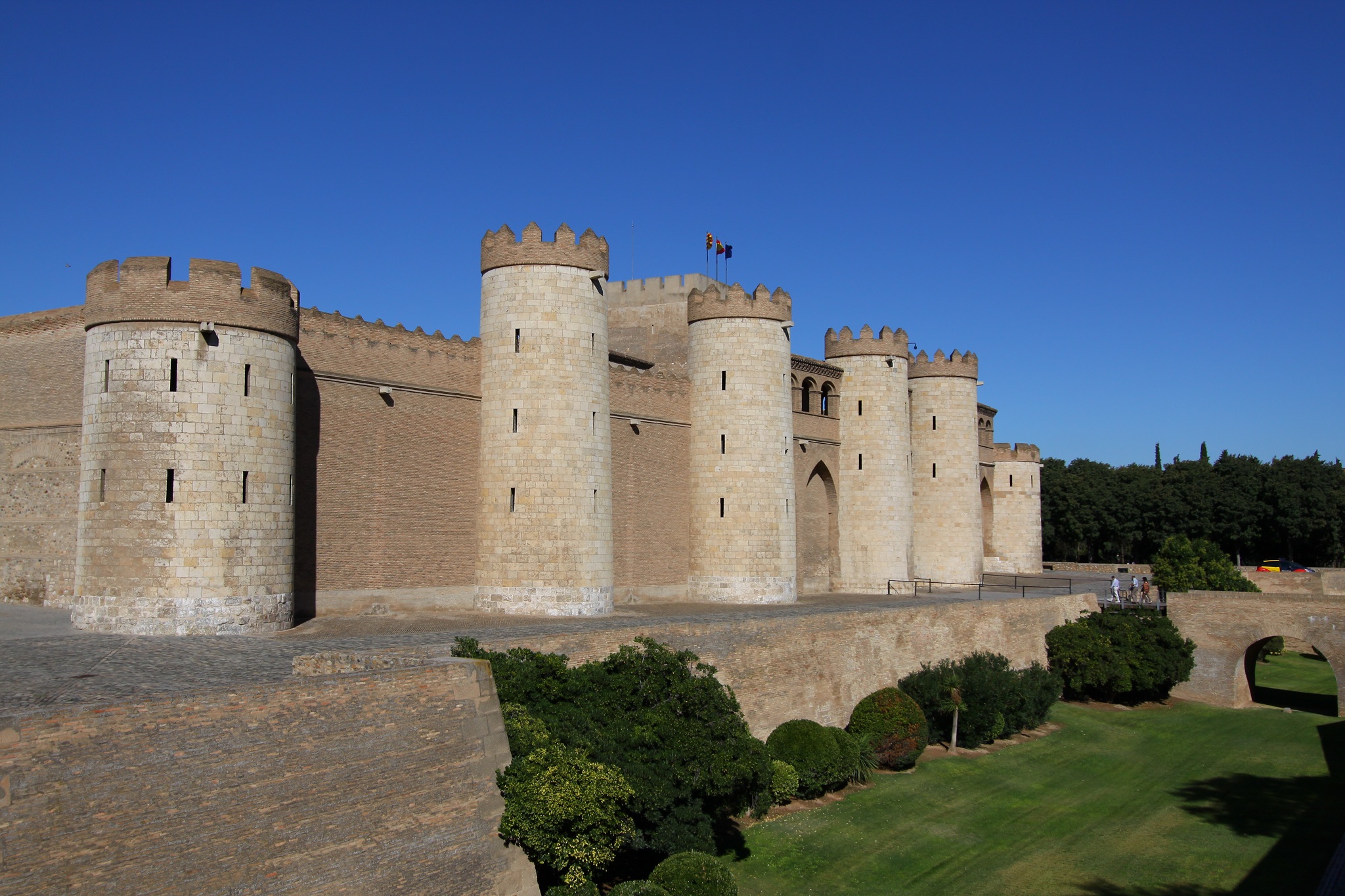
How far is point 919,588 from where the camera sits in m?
38.3

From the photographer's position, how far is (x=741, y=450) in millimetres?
31438

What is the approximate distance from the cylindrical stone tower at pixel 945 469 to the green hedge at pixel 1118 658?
6360 millimetres

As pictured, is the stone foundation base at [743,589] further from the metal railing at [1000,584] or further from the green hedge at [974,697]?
the metal railing at [1000,584]

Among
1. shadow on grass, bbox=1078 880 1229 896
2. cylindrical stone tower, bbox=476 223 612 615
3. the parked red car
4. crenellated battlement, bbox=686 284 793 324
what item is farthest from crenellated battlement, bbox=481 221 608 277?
the parked red car

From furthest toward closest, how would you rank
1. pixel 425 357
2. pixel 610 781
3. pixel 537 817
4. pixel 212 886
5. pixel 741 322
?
pixel 741 322
pixel 425 357
pixel 610 781
pixel 537 817
pixel 212 886

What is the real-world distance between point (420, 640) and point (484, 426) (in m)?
8.47

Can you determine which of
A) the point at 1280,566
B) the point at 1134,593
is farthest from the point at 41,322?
the point at 1280,566

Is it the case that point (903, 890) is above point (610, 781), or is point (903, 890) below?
below

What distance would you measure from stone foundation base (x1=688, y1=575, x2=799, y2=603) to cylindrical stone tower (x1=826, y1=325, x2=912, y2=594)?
6876 mm

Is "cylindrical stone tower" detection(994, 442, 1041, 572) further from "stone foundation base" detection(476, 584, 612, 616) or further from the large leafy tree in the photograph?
the large leafy tree

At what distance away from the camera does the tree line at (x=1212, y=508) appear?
6038 cm

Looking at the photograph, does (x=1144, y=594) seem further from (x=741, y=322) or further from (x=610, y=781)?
(x=610, y=781)

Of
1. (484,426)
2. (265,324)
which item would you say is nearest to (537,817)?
(265,324)

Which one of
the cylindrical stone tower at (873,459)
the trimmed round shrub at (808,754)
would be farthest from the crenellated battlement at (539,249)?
the cylindrical stone tower at (873,459)
